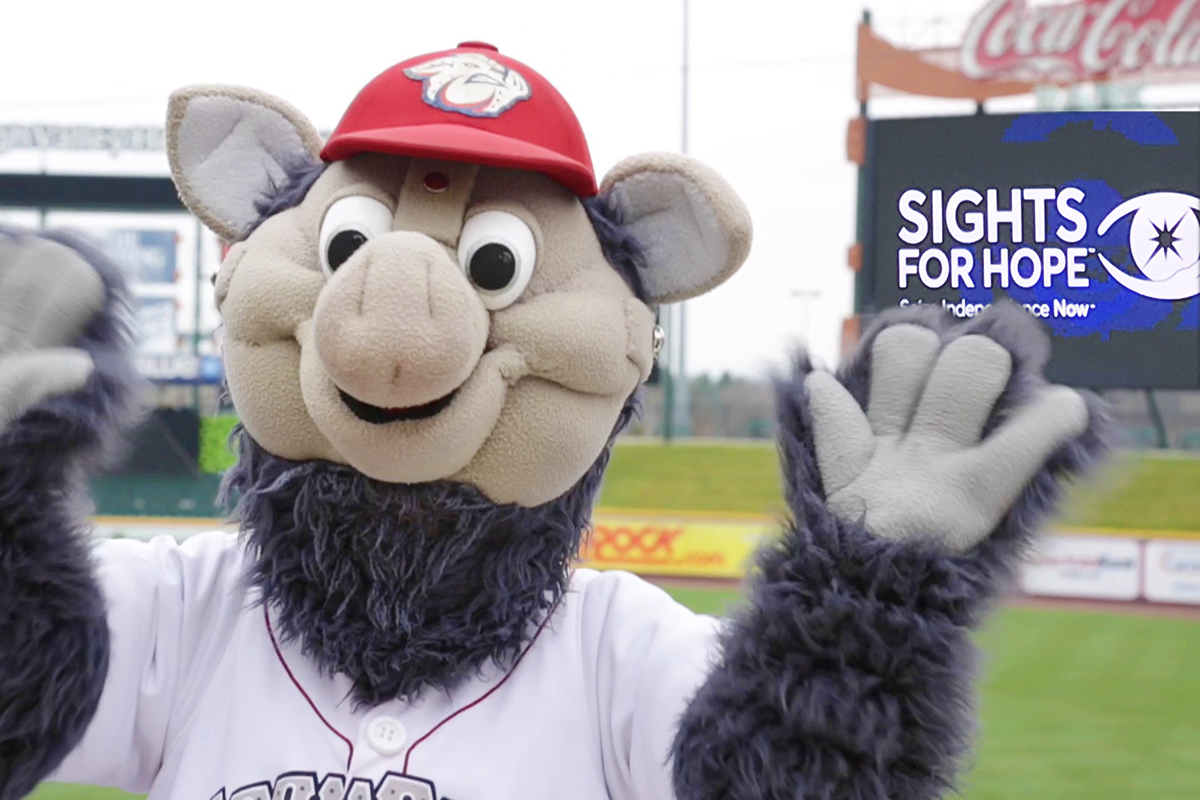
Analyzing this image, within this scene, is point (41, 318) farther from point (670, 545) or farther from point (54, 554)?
point (670, 545)

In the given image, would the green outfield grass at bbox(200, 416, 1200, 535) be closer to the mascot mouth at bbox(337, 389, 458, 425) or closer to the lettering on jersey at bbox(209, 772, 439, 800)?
the lettering on jersey at bbox(209, 772, 439, 800)

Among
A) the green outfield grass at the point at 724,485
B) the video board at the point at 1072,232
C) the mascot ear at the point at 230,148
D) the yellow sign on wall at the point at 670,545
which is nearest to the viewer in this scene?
the mascot ear at the point at 230,148

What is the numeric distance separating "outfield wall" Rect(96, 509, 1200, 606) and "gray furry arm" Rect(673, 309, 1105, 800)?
4.93 meters

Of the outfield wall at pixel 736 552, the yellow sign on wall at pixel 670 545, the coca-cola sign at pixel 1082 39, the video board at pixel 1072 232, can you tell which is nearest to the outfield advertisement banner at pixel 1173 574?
the outfield wall at pixel 736 552

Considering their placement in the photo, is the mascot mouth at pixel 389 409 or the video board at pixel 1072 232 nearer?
the mascot mouth at pixel 389 409

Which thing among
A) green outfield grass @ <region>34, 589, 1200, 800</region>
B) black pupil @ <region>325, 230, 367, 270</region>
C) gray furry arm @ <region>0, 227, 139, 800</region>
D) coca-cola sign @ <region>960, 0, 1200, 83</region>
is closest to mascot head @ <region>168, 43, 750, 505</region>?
black pupil @ <region>325, 230, 367, 270</region>

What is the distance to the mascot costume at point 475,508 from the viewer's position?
40.3 inches

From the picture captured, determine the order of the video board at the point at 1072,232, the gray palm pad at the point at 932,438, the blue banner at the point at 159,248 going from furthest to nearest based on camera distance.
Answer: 1. the blue banner at the point at 159,248
2. the video board at the point at 1072,232
3. the gray palm pad at the point at 932,438

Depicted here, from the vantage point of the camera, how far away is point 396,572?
1217 mm

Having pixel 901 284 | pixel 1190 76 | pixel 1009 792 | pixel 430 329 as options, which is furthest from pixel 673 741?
pixel 1190 76

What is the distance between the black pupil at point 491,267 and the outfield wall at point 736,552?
16.1ft

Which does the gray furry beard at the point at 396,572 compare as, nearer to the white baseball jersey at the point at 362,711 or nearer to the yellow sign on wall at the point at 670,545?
the white baseball jersey at the point at 362,711

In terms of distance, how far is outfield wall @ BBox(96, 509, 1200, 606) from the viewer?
8.72m

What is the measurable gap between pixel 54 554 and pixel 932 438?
2.84 ft
